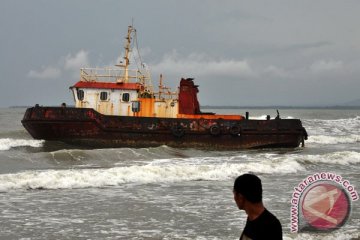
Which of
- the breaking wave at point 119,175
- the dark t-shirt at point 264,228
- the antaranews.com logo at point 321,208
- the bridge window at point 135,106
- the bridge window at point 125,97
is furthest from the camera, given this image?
the bridge window at point 135,106

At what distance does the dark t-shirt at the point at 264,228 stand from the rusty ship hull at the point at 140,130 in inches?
639

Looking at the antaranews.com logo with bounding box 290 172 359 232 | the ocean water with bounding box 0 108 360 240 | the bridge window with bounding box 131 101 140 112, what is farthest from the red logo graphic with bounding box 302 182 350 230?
the bridge window with bounding box 131 101 140 112

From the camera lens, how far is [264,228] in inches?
100

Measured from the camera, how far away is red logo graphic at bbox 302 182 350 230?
643cm

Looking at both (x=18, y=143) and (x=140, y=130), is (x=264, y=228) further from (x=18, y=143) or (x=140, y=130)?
(x=18, y=143)

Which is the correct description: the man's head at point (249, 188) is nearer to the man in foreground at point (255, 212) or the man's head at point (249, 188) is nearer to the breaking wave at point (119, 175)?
the man in foreground at point (255, 212)

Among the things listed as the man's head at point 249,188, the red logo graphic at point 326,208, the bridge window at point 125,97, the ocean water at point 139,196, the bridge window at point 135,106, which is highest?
the bridge window at point 125,97

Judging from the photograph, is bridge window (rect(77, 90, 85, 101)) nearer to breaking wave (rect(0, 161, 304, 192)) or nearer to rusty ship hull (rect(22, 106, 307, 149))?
rusty ship hull (rect(22, 106, 307, 149))

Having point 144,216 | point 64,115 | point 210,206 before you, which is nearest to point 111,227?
point 144,216

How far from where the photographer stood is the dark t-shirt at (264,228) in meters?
2.55

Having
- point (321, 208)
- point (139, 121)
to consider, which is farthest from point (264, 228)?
point (139, 121)

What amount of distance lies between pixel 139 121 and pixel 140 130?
1.36 ft

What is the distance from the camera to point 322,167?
15.1 m

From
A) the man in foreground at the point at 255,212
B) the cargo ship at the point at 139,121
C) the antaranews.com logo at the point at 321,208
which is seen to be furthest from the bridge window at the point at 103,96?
the man in foreground at the point at 255,212
